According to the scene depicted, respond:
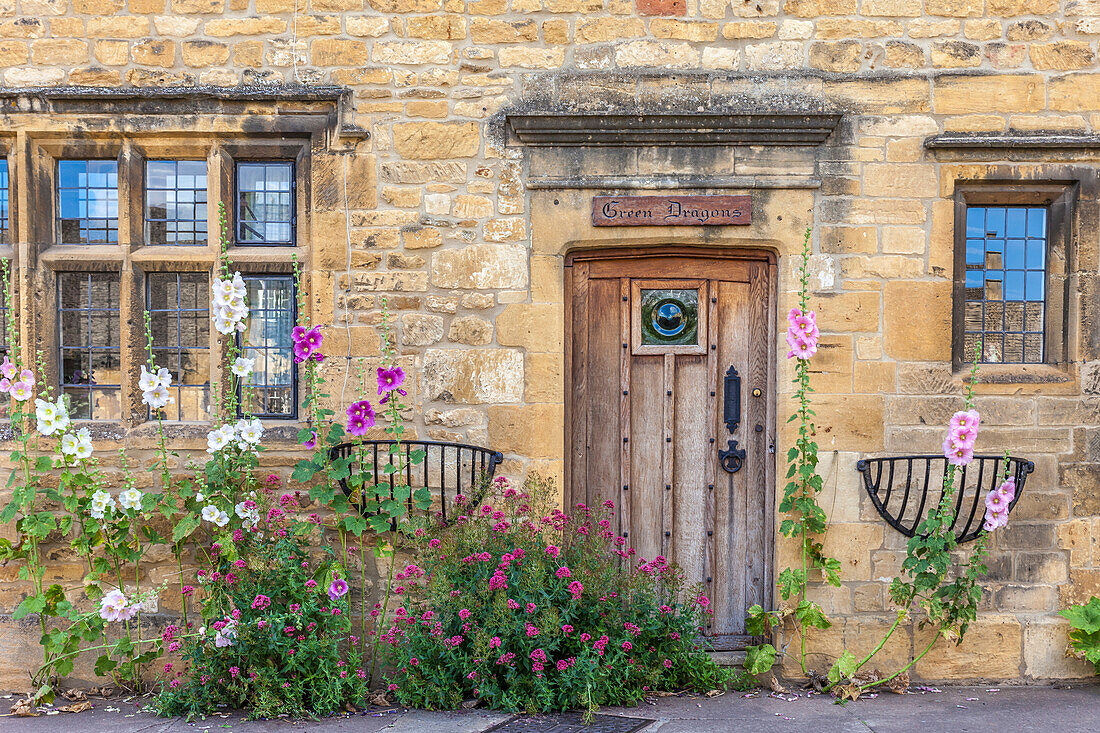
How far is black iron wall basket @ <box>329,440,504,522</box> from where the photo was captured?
436 cm

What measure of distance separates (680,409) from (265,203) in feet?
8.65

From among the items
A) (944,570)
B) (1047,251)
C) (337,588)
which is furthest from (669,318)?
(337,588)

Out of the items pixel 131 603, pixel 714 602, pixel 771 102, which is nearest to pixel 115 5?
pixel 131 603

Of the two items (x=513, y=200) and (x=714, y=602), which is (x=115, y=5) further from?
(x=714, y=602)

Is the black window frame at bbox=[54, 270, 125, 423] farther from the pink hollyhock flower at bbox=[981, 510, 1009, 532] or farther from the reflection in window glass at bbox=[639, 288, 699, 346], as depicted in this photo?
the pink hollyhock flower at bbox=[981, 510, 1009, 532]

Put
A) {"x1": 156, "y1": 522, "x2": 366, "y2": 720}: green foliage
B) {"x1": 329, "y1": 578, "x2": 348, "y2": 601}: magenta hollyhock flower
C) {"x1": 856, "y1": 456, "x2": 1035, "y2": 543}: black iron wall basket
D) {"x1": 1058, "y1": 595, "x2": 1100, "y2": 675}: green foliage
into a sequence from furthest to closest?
{"x1": 856, "y1": 456, "x2": 1035, "y2": 543}: black iron wall basket, {"x1": 1058, "y1": 595, "x2": 1100, "y2": 675}: green foliage, {"x1": 329, "y1": 578, "x2": 348, "y2": 601}: magenta hollyhock flower, {"x1": 156, "y1": 522, "x2": 366, "y2": 720}: green foliage

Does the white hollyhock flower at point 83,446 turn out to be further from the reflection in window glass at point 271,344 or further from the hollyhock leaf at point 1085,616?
the hollyhock leaf at point 1085,616

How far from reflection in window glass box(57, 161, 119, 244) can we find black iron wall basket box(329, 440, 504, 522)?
6.28 feet

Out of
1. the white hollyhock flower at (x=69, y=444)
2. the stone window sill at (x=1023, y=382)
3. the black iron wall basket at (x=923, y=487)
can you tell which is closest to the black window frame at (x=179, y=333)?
the white hollyhock flower at (x=69, y=444)

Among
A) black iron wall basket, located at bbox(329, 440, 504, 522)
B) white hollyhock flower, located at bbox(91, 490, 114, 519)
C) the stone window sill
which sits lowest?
white hollyhock flower, located at bbox(91, 490, 114, 519)

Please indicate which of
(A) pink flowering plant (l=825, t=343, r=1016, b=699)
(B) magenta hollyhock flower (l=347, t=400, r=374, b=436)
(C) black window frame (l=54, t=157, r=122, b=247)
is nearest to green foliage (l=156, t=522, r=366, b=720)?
(B) magenta hollyhock flower (l=347, t=400, r=374, b=436)

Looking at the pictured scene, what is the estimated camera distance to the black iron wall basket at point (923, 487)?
4398mm

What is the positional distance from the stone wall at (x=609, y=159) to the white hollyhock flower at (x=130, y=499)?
39 cm

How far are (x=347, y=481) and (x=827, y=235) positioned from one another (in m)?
2.90
